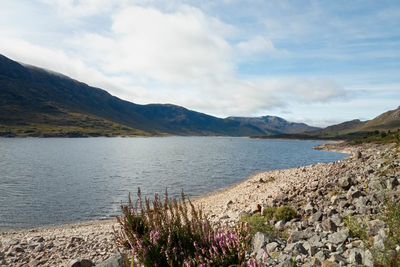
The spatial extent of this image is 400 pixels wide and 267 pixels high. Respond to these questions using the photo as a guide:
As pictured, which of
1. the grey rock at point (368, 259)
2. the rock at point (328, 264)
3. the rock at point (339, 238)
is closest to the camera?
the grey rock at point (368, 259)

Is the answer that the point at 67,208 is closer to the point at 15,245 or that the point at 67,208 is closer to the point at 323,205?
the point at 15,245

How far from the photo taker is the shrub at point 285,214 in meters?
11.6

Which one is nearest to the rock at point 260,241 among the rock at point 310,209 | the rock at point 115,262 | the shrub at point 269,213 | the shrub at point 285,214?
the rock at point 115,262

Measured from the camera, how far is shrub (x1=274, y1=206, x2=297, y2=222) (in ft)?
38.2

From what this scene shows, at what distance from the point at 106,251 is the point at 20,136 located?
218349mm

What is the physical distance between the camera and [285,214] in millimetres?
11750

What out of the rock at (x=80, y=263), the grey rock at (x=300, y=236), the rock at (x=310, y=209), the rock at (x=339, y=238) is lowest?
the rock at (x=80, y=263)

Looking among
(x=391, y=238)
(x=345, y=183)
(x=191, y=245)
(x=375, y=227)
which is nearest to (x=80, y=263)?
(x=191, y=245)

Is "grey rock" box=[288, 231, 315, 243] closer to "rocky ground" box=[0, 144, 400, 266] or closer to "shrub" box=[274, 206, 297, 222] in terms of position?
"rocky ground" box=[0, 144, 400, 266]

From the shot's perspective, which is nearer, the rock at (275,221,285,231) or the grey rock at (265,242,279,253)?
the grey rock at (265,242,279,253)

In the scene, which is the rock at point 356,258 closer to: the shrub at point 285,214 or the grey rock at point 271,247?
the grey rock at point 271,247

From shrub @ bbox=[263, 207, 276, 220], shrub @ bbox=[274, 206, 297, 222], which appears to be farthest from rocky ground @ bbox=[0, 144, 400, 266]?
shrub @ bbox=[263, 207, 276, 220]

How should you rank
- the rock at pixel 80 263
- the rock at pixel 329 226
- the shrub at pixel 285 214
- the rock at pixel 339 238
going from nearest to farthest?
the rock at pixel 339 238 < the rock at pixel 80 263 < the rock at pixel 329 226 < the shrub at pixel 285 214

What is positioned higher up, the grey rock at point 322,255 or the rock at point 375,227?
the rock at point 375,227
